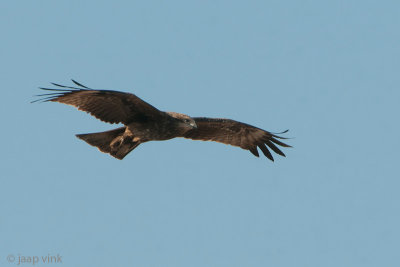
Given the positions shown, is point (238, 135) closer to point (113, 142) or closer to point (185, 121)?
point (185, 121)

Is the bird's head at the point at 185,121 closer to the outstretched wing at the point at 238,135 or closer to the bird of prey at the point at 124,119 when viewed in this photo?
the bird of prey at the point at 124,119

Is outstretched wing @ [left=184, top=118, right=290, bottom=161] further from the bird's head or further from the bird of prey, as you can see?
the bird's head

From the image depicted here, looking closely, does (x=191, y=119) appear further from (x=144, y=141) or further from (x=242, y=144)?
(x=242, y=144)

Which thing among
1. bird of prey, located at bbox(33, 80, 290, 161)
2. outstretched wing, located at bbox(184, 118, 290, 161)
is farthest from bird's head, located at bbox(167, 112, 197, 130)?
outstretched wing, located at bbox(184, 118, 290, 161)

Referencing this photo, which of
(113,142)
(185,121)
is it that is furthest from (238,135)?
(113,142)

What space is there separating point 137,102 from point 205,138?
8.23 feet

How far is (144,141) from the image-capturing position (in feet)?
44.1

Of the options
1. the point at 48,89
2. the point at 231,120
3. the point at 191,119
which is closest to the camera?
the point at 48,89

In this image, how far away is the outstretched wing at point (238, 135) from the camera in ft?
48.3

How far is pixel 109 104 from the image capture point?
12852mm

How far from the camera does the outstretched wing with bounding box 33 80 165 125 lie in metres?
12.5

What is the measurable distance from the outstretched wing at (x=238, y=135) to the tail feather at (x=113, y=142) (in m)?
1.43

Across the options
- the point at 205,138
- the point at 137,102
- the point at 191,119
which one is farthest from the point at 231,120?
the point at 137,102

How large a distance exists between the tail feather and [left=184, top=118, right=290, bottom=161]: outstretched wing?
143 cm
